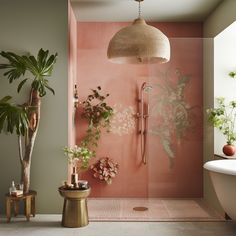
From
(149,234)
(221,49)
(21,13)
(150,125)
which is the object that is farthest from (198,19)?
(149,234)

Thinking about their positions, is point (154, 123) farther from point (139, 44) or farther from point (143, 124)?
point (139, 44)

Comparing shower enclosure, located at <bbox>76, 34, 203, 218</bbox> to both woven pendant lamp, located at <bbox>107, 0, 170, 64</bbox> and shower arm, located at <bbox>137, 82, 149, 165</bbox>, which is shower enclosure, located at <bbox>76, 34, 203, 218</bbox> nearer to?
shower arm, located at <bbox>137, 82, 149, 165</bbox>

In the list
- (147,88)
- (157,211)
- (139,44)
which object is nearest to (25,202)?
(157,211)

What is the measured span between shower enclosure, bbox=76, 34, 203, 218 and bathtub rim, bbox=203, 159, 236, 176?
0.35 meters

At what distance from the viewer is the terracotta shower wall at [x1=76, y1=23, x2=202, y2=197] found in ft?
14.0

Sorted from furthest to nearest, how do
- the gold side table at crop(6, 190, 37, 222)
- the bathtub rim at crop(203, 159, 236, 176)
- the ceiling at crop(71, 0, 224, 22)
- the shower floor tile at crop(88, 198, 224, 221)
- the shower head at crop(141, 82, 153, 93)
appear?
1. the ceiling at crop(71, 0, 224, 22)
2. the shower head at crop(141, 82, 153, 93)
3. the shower floor tile at crop(88, 198, 224, 221)
4. the gold side table at crop(6, 190, 37, 222)
5. the bathtub rim at crop(203, 159, 236, 176)

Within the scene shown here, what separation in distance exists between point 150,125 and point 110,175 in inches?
32.4

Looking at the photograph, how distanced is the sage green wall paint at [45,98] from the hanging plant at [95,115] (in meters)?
0.29

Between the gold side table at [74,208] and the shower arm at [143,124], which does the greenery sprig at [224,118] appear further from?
the gold side table at [74,208]

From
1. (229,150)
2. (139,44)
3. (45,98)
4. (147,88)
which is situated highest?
(139,44)

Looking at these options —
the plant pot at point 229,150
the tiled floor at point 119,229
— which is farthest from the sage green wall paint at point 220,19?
the tiled floor at point 119,229

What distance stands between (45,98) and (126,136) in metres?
1.07

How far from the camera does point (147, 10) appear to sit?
15.4 ft

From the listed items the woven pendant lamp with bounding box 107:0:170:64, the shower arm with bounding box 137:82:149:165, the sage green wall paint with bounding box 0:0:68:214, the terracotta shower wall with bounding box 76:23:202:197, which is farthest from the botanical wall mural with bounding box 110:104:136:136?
the woven pendant lamp with bounding box 107:0:170:64
